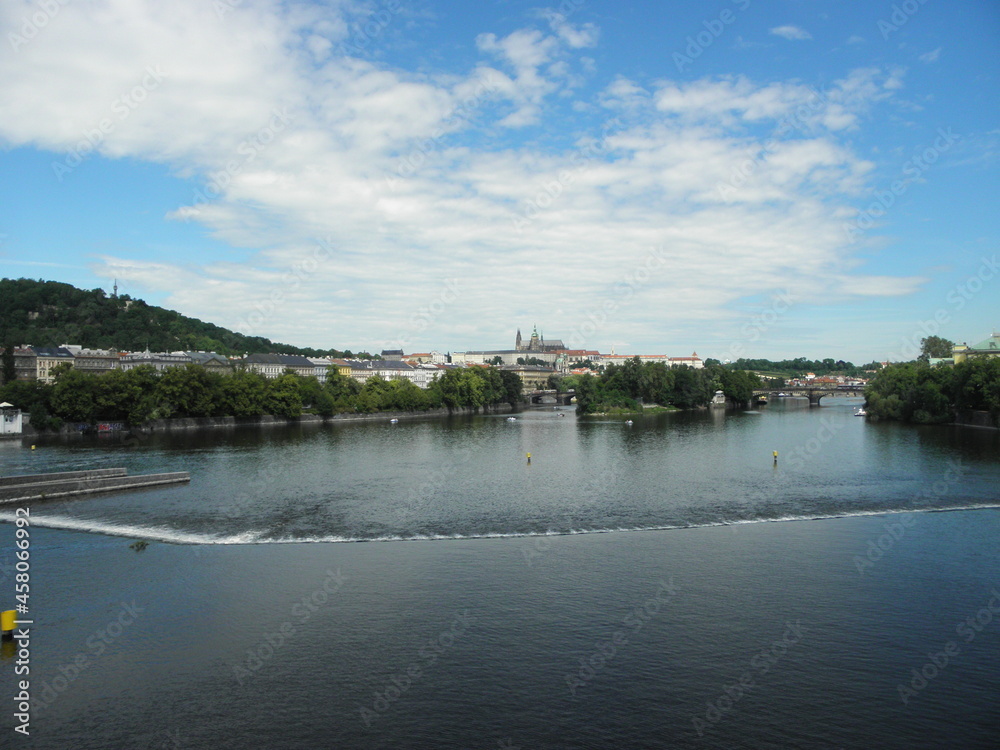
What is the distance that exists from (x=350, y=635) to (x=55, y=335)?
Result: 478 ft

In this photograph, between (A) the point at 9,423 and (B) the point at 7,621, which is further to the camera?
(A) the point at 9,423

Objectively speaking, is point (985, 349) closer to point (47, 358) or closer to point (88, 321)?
point (47, 358)

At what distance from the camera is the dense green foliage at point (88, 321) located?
13575 centimetres

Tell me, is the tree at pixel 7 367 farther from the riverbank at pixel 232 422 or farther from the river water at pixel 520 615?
the river water at pixel 520 615

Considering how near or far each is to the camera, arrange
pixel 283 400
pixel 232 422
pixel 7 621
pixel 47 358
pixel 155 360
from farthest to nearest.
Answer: pixel 155 360
pixel 47 358
pixel 283 400
pixel 232 422
pixel 7 621

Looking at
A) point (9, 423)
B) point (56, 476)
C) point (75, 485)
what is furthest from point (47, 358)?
point (75, 485)

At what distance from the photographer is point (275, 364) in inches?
5340

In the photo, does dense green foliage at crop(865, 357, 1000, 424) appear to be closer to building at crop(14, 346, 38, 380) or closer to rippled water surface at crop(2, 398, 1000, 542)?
rippled water surface at crop(2, 398, 1000, 542)

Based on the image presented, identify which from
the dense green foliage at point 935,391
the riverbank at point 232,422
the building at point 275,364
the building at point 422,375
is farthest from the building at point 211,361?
the dense green foliage at point 935,391

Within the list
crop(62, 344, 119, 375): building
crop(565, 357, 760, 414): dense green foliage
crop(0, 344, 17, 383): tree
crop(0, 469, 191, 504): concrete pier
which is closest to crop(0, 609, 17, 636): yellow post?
crop(0, 469, 191, 504): concrete pier

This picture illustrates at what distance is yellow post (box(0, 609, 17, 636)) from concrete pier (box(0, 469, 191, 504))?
16442mm

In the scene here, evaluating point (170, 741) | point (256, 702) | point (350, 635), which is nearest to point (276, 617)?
point (350, 635)

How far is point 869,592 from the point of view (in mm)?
17969

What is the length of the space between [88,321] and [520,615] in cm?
16462
